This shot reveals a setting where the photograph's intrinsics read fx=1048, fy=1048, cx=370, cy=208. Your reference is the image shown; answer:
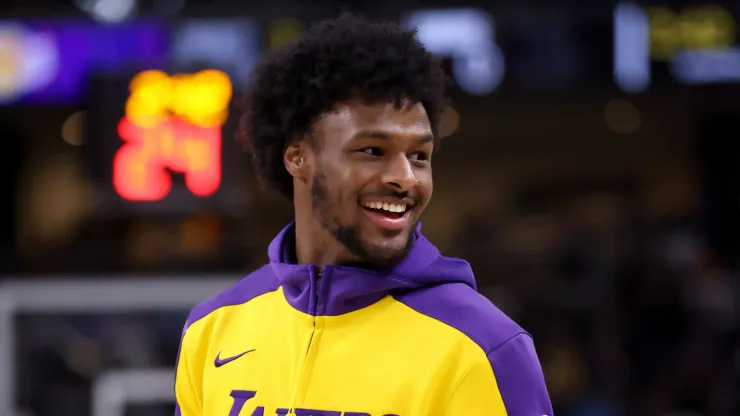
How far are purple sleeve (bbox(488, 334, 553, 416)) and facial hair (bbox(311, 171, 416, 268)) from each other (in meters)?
0.24

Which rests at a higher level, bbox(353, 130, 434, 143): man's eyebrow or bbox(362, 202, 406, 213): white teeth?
bbox(353, 130, 434, 143): man's eyebrow

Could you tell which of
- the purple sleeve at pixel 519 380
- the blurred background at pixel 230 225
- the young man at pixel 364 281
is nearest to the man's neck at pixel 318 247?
Answer: the young man at pixel 364 281

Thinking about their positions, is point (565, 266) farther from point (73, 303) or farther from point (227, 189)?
point (73, 303)

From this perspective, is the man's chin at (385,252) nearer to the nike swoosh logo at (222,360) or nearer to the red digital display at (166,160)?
the nike swoosh logo at (222,360)

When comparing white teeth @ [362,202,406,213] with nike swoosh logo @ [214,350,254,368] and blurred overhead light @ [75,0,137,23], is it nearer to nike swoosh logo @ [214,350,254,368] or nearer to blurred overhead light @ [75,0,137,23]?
nike swoosh logo @ [214,350,254,368]

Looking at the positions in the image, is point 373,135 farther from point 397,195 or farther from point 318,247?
point 318,247

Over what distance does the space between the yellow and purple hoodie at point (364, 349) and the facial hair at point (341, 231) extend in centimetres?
2

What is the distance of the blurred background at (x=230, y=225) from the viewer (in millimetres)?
4566

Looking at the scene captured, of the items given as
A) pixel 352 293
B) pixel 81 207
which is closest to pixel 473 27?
pixel 352 293

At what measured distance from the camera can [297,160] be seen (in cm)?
178

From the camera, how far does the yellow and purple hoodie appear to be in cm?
158

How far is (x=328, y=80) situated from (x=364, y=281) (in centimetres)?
33

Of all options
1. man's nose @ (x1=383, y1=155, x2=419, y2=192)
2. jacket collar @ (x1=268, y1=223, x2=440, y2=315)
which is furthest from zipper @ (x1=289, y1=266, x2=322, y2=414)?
man's nose @ (x1=383, y1=155, x2=419, y2=192)

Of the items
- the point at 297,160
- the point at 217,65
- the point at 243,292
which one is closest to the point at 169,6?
the point at 217,65
